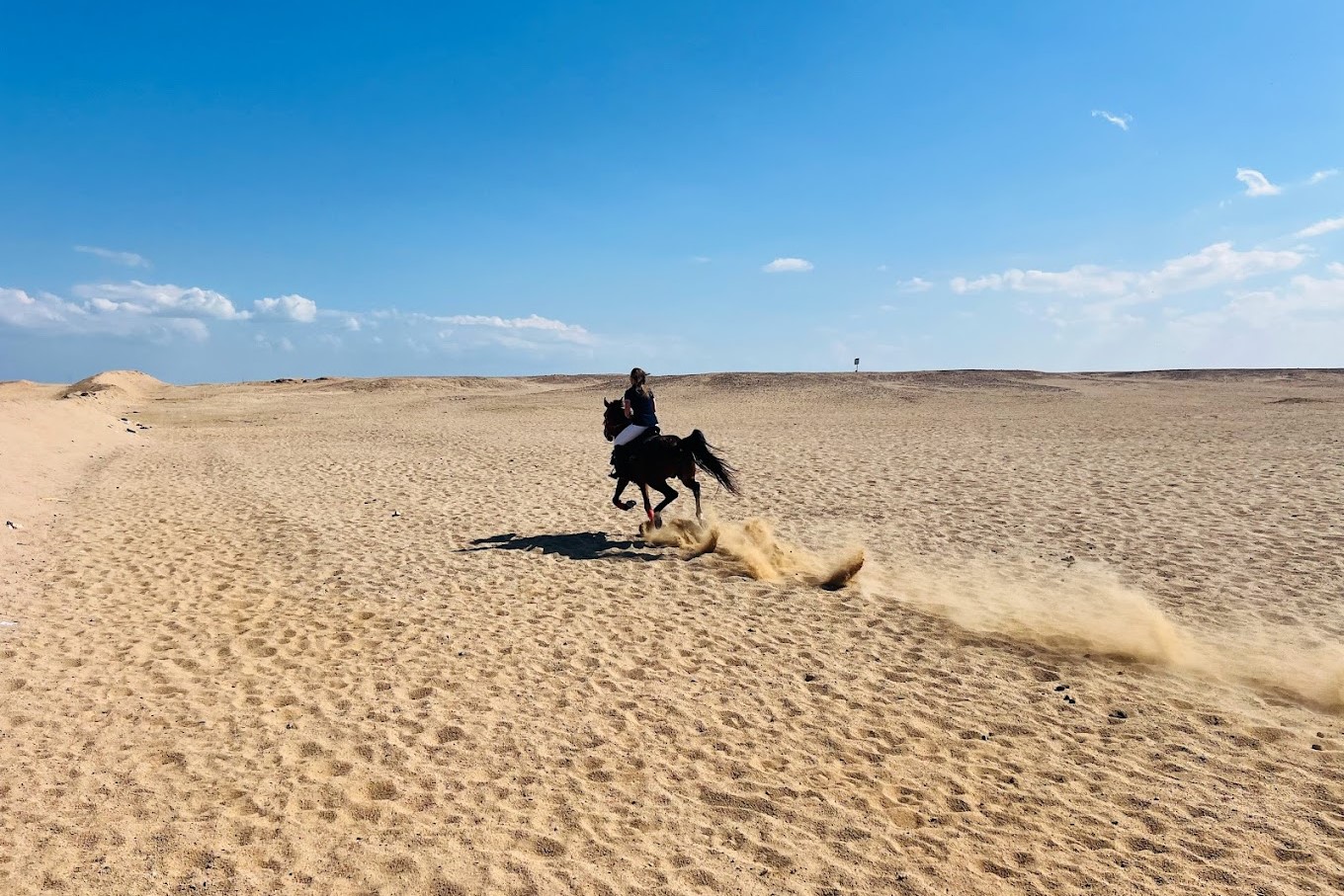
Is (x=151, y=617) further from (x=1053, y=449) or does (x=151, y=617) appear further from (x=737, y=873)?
(x=1053, y=449)

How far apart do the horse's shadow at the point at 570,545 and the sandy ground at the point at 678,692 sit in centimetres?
13

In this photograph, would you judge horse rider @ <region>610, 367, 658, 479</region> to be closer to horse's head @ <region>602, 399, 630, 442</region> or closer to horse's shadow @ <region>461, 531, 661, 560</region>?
horse's head @ <region>602, 399, 630, 442</region>

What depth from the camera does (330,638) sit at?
304 inches

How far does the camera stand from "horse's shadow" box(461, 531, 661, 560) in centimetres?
1115

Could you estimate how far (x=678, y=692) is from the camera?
652cm

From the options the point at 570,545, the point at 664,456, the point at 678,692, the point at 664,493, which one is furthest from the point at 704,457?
the point at 678,692

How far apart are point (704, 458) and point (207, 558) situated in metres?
7.13

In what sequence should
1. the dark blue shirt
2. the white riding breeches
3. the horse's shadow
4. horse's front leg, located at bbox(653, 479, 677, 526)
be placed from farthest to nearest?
horse's front leg, located at bbox(653, 479, 677, 526) → the white riding breeches → the dark blue shirt → the horse's shadow

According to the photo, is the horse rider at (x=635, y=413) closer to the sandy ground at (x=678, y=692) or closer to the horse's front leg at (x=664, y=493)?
the horse's front leg at (x=664, y=493)

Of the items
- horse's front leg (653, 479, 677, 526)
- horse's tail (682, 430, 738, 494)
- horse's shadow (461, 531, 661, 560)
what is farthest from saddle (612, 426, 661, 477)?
horse's shadow (461, 531, 661, 560)

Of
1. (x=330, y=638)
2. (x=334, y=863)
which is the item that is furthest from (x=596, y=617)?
(x=334, y=863)

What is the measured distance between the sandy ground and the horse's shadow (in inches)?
5.2

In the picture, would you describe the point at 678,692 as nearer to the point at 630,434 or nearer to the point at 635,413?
the point at 635,413

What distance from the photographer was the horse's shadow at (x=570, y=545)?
36.6 feet
